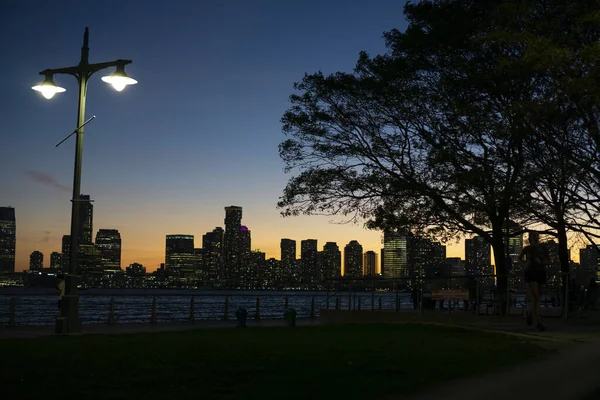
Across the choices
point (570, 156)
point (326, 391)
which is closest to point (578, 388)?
point (326, 391)

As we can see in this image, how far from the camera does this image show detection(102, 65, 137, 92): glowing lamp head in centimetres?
1806

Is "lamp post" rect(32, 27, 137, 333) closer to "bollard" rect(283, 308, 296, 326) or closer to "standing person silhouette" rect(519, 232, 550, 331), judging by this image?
"bollard" rect(283, 308, 296, 326)

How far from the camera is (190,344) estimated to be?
42.5 feet

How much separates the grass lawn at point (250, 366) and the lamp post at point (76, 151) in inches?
181

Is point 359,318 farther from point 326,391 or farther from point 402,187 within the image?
point 326,391

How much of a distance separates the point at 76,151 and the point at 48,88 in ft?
6.90

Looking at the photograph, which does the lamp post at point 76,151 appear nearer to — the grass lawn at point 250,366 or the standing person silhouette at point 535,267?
the grass lawn at point 250,366

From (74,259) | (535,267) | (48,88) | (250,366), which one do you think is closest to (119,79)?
(48,88)

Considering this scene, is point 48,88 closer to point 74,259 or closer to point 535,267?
point 74,259

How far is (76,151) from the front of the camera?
18453 mm

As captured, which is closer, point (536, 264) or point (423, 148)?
point (536, 264)

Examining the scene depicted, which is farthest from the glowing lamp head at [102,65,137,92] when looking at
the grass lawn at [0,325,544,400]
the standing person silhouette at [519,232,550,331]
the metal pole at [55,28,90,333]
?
the standing person silhouette at [519,232,550,331]

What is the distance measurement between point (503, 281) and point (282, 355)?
1529 centimetres

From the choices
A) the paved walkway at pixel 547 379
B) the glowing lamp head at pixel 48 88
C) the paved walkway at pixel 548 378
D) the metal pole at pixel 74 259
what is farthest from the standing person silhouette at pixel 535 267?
the glowing lamp head at pixel 48 88
